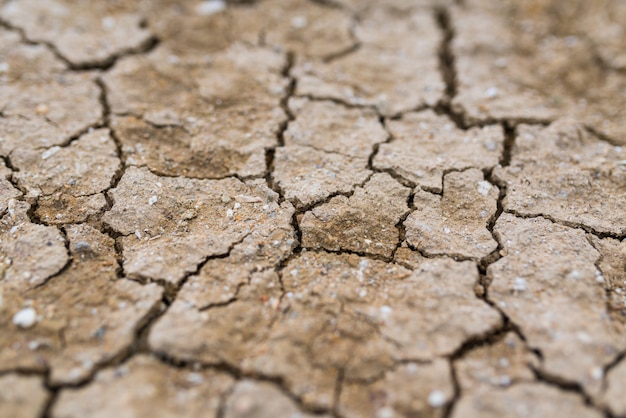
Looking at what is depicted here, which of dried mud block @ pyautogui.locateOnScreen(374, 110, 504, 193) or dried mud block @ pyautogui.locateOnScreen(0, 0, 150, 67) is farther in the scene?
dried mud block @ pyautogui.locateOnScreen(0, 0, 150, 67)

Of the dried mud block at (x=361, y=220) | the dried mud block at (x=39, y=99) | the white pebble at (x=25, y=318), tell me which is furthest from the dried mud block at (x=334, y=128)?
the white pebble at (x=25, y=318)

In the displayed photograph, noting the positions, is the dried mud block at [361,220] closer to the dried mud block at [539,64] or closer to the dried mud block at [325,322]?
the dried mud block at [325,322]

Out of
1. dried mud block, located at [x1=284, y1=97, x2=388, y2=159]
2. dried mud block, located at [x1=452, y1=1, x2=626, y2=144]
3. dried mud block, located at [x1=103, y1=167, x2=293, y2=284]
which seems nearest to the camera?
dried mud block, located at [x1=103, y1=167, x2=293, y2=284]

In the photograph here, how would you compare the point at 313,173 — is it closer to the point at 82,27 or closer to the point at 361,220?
the point at 361,220

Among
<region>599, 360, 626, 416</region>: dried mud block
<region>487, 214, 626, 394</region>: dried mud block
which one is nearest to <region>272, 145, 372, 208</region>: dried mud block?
<region>487, 214, 626, 394</region>: dried mud block

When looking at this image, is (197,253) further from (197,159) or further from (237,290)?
(197,159)

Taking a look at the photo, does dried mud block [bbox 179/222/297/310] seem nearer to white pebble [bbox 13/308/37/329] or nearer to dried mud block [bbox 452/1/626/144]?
white pebble [bbox 13/308/37/329]
